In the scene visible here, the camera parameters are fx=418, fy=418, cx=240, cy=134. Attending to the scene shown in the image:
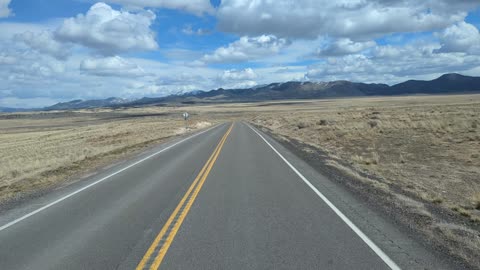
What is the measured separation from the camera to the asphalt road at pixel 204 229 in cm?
623

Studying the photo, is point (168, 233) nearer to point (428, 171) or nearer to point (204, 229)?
point (204, 229)

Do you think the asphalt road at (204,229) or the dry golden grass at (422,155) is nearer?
the asphalt road at (204,229)

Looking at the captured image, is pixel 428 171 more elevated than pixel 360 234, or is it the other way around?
Result: pixel 360 234

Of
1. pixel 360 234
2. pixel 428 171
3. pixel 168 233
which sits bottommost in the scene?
pixel 428 171

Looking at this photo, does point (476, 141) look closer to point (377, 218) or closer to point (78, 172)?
point (377, 218)

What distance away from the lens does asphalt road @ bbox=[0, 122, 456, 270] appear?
6.23 meters

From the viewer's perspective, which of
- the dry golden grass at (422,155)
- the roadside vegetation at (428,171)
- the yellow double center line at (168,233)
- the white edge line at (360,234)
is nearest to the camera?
the white edge line at (360,234)

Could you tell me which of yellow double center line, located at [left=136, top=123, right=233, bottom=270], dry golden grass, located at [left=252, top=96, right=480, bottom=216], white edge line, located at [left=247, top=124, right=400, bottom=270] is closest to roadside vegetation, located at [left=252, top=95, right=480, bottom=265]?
dry golden grass, located at [left=252, top=96, right=480, bottom=216]

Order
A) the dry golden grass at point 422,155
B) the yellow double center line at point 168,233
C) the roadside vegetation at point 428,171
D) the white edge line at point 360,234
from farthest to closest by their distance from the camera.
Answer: the dry golden grass at point 422,155, the roadside vegetation at point 428,171, the yellow double center line at point 168,233, the white edge line at point 360,234

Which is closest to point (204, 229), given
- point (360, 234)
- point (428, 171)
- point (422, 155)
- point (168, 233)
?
point (168, 233)

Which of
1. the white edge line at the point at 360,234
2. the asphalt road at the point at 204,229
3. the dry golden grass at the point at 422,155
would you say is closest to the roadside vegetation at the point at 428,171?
the dry golden grass at the point at 422,155

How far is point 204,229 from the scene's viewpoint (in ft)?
25.9

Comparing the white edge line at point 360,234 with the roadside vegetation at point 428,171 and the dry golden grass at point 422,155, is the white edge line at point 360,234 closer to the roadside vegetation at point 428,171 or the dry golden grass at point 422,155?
the roadside vegetation at point 428,171

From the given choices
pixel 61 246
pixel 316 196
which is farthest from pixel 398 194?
pixel 61 246
